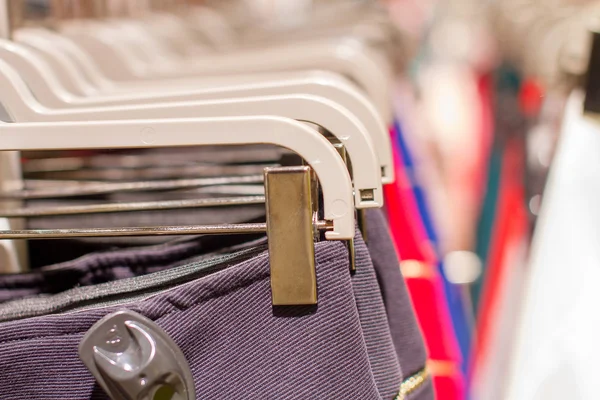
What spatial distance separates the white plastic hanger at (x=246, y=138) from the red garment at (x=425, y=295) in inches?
15.1

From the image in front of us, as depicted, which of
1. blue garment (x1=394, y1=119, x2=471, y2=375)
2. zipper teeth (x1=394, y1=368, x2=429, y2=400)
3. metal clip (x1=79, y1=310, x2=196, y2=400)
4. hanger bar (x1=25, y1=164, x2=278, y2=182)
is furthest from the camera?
blue garment (x1=394, y1=119, x2=471, y2=375)

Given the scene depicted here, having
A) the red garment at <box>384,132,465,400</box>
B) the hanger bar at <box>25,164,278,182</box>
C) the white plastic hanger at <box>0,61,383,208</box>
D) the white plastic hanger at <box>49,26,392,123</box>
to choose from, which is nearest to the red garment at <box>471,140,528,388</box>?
the red garment at <box>384,132,465,400</box>

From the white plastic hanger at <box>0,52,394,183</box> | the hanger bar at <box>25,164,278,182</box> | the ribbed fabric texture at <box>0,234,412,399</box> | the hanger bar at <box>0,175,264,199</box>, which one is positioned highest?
the white plastic hanger at <box>0,52,394,183</box>

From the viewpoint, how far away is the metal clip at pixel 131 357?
36 centimetres

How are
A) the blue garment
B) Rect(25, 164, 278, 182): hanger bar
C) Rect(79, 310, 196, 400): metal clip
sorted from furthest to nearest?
the blue garment, Rect(25, 164, 278, 182): hanger bar, Rect(79, 310, 196, 400): metal clip

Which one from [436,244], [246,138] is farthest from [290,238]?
[436,244]

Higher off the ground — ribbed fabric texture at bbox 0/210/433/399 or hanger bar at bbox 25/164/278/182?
hanger bar at bbox 25/164/278/182

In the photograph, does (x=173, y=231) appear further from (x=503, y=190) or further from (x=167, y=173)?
(x=503, y=190)

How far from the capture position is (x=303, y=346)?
388mm

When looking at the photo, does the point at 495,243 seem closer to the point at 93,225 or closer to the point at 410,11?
the point at 93,225

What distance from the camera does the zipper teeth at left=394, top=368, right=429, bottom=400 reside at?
476mm

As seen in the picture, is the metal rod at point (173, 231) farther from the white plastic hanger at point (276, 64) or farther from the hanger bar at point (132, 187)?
the white plastic hanger at point (276, 64)

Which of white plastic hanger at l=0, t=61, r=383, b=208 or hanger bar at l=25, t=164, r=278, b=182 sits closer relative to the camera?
white plastic hanger at l=0, t=61, r=383, b=208

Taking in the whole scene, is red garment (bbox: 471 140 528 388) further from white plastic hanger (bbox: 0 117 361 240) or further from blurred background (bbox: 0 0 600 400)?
white plastic hanger (bbox: 0 117 361 240)
